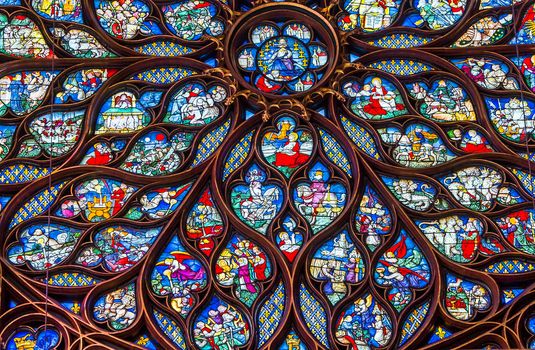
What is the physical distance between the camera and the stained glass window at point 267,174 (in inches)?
688

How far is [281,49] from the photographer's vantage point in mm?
19266

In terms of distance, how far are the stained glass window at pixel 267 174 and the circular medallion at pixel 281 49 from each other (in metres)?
0.02

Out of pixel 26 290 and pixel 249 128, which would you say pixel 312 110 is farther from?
pixel 26 290

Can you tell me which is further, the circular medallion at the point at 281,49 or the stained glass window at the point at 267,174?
the circular medallion at the point at 281,49

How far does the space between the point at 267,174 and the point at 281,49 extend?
148cm

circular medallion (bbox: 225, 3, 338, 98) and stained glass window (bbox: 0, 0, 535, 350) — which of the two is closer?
stained glass window (bbox: 0, 0, 535, 350)

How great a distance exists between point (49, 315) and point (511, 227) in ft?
13.8

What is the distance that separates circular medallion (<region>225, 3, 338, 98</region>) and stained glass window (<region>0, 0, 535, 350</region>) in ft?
0.07

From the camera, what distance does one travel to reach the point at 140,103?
1898cm

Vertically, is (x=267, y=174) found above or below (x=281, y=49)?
below

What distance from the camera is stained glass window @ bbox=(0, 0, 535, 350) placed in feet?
57.4

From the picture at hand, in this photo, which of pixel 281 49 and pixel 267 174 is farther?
pixel 281 49

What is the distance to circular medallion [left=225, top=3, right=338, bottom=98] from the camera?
62.4ft

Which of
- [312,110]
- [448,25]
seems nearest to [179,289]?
[312,110]
